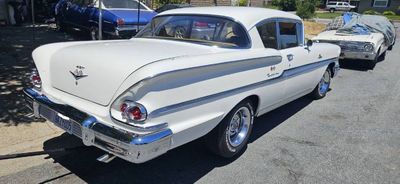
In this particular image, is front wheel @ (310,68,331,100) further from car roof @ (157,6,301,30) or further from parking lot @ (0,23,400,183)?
car roof @ (157,6,301,30)

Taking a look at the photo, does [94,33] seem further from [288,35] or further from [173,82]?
[173,82]

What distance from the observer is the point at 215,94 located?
332 cm

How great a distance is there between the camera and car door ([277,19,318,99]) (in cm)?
468

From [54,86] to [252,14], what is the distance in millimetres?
2470

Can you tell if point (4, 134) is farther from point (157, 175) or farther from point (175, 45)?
point (175, 45)

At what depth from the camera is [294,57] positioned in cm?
483

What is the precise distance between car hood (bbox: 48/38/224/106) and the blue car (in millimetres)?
5548

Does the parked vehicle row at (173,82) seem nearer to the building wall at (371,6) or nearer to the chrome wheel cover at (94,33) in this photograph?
the chrome wheel cover at (94,33)

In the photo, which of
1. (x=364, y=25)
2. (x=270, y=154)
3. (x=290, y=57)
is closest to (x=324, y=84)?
(x=290, y=57)

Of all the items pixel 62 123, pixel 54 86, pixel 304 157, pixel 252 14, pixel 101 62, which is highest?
pixel 252 14

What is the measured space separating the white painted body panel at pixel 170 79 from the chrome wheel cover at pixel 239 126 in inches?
9.4

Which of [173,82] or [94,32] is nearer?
[173,82]

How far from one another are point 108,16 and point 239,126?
640cm

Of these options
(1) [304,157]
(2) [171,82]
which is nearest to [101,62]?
(2) [171,82]
